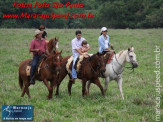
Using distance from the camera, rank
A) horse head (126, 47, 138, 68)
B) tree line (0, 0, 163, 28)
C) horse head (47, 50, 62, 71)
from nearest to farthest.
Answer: horse head (47, 50, 62, 71)
horse head (126, 47, 138, 68)
tree line (0, 0, 163, 28)

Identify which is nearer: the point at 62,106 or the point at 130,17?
the point at 62,106

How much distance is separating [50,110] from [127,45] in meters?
17.0

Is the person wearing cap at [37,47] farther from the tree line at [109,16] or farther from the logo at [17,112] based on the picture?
the tree line at [109,16]

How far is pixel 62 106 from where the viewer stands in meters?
9.20

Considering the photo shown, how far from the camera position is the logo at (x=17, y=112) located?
7.78m

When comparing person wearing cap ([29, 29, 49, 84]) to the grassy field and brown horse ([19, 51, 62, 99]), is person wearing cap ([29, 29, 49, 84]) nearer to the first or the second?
brown horse ([19, 51, 62, 99])

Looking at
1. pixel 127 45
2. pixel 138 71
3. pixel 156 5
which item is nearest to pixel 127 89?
pixel 138 71

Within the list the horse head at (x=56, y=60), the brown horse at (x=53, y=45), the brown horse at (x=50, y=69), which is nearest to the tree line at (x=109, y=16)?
the brown horse at (x=53, y=45)

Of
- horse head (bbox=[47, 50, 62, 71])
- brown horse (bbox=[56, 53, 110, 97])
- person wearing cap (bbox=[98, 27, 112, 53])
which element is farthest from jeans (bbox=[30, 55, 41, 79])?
person wearing cap (bbox=[98, 27, 112, 53])

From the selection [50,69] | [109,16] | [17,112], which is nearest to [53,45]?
[50,69]

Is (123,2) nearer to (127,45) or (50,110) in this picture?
(127,45)

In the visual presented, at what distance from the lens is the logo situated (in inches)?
306

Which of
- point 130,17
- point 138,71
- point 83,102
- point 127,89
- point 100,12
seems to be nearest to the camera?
point 83,102

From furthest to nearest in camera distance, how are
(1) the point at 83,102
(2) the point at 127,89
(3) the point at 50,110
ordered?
(2) the point at 127,89
(1) the point at 83,102
(3) the point at 50,110
